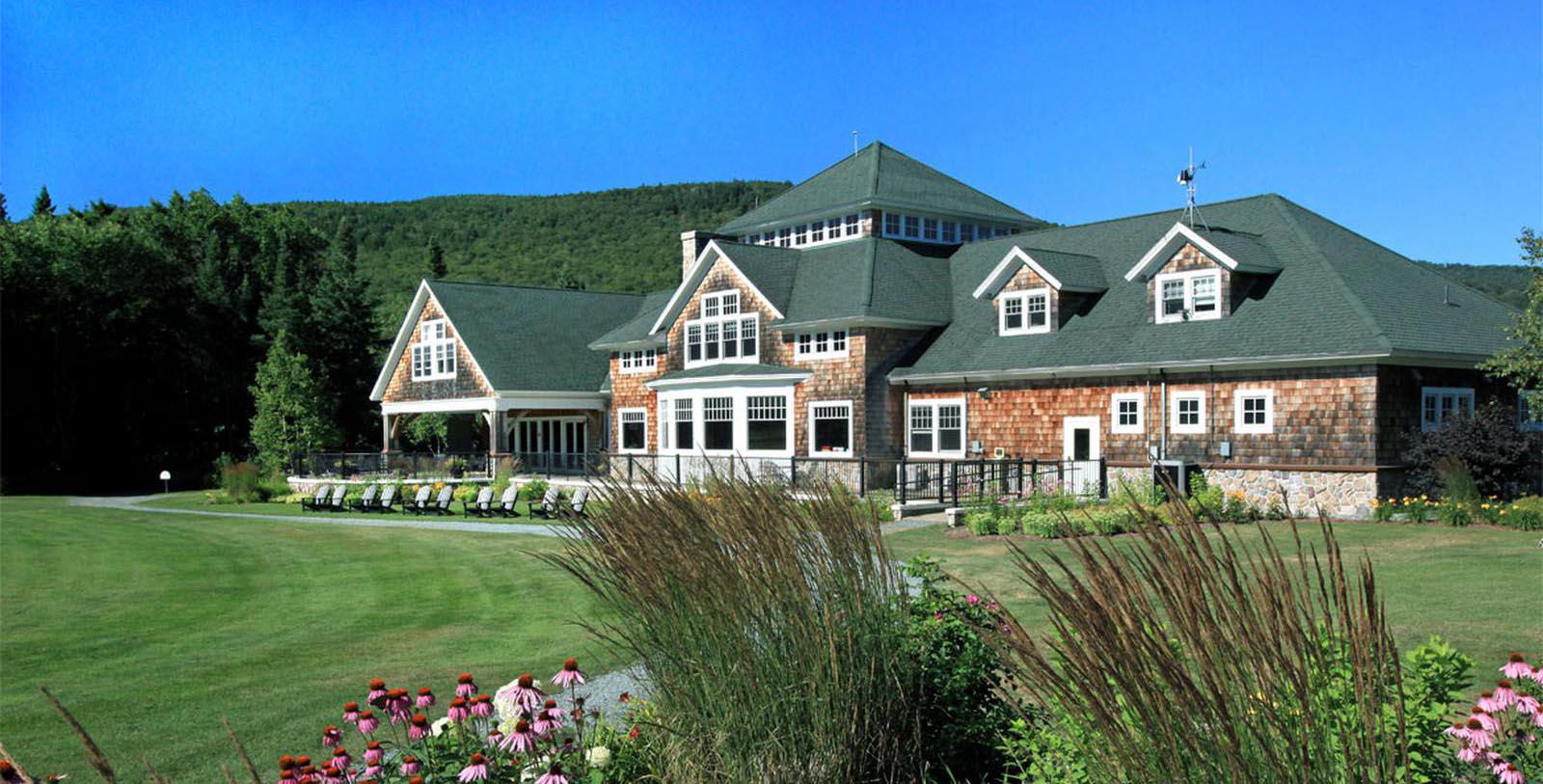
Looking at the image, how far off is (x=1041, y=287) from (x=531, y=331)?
2103 centimetres

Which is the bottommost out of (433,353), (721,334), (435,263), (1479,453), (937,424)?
(1479,453)

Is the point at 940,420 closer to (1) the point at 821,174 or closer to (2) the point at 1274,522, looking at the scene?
(2) the point at 1274,522

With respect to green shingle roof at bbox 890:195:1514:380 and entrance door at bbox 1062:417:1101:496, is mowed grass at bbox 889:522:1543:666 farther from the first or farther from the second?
entrance door at bbox 1062:417:1101:496

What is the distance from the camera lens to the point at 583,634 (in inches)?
456

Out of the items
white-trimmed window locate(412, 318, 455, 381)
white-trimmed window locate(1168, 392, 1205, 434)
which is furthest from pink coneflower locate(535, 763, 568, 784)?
white-trimmed window locate(412, 318, 455, 381)

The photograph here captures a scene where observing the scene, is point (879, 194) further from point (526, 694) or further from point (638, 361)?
point (526, 694)

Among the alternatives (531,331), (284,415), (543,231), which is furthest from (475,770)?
(543,231)

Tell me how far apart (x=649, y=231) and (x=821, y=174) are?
61585 millimetres

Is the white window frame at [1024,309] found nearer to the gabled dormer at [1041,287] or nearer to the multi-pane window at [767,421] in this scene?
the gabled dormer at [1041,287]

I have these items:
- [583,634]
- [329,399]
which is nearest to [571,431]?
[329,399]

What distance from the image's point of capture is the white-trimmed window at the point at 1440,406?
21.9 m

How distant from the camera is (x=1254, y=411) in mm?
22859

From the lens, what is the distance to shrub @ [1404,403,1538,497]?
20344 mm

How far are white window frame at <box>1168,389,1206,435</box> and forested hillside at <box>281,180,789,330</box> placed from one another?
192 feet
